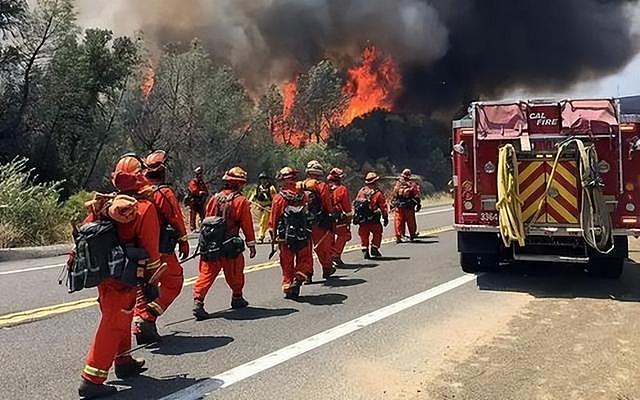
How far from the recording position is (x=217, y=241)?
640 centimetres

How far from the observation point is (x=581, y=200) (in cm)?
769

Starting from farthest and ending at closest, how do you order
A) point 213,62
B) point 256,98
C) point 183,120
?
point 256,98 → point 213,62 → point 183,120

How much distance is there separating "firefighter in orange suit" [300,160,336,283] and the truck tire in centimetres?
189

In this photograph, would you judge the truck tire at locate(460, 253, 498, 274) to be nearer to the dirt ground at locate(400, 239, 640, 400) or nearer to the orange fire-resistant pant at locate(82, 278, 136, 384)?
the dirt ground at locate(400, 239, 640, 400)

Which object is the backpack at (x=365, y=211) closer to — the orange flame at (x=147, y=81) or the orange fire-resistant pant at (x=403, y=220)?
the orange fire-resistant pant at (x=403, y=220)

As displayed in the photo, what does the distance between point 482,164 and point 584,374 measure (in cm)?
401

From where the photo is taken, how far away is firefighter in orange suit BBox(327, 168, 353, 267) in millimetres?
9297

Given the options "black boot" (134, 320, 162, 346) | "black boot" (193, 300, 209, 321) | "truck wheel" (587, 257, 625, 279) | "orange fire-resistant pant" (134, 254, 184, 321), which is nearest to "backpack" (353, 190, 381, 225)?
"truck wheel" (587, 257, 625, 279)

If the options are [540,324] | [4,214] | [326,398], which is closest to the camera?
[326,398]

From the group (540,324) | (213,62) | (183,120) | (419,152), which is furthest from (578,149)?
(419,152)

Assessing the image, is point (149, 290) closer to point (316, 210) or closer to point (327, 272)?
point (316, 210)

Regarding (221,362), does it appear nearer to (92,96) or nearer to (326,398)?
(326,398)

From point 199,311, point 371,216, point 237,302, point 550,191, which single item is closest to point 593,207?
point 550,191

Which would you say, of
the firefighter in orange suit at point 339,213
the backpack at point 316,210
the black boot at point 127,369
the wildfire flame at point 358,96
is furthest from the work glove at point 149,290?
the wildfire flame at point 358,96
